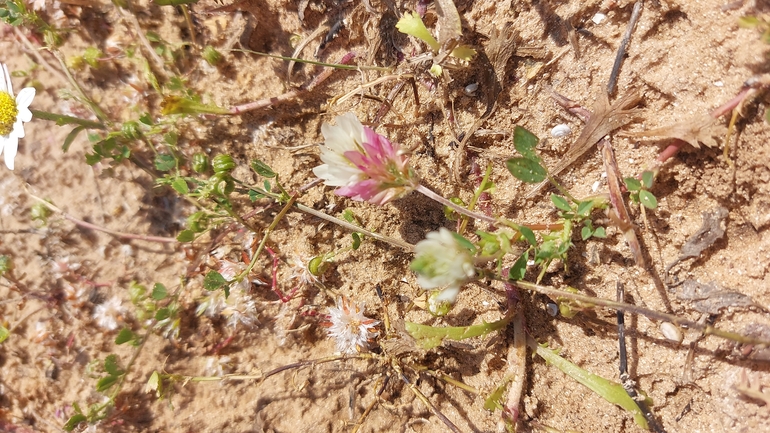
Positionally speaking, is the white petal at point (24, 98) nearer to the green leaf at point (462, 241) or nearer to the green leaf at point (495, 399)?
the green leaf at point (462, 241)

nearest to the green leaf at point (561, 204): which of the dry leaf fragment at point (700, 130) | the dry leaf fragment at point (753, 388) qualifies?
the dry leaf fragment at point (700, 130)

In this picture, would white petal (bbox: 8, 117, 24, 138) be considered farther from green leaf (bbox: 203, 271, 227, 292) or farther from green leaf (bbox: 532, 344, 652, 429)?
green leaf (bbox: 532, 344, 652, 429)

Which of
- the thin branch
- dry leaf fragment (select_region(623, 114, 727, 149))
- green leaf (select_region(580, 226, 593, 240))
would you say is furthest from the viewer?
the thin branch

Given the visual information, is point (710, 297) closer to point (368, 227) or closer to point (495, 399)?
point (495, 399)

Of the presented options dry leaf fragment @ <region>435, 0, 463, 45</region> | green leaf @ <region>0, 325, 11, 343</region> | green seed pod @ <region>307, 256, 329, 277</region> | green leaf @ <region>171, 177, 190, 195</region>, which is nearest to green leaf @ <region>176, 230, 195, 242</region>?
green leaf @ <region>171, 177, 190, 195</region>

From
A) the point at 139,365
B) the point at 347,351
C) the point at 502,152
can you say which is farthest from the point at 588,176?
the point at 139,365

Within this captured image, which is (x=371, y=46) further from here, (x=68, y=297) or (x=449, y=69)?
(x=68, y=297)
